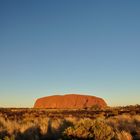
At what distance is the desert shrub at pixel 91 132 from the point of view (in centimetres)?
1236

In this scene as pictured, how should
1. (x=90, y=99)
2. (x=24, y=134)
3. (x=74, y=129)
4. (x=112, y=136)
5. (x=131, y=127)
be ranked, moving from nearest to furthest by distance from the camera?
(x=112, y=136) → (x=74, y=129) → (x=24, y=134) → (x=131, y=127) → (x=90, y=99)

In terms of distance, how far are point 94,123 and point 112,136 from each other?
1.37 m

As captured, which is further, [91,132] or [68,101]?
[68,101]

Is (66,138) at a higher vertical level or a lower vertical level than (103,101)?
lower

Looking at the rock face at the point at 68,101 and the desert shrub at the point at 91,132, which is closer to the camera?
→ the desert shrub at the point at 91,132

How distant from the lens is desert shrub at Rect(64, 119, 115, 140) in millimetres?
12359

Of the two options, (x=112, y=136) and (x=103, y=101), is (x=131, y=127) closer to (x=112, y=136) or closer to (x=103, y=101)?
(x=112, y=136)

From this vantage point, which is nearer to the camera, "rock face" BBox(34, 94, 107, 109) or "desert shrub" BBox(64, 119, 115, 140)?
"desert shrub" BBox(64, 119, 115, 140)

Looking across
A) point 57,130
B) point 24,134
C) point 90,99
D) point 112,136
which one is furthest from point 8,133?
point 90,99

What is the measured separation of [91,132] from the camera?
516 inches

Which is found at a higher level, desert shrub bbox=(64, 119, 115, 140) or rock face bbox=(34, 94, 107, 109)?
rock face bbox=(34, 94, 107, 109)

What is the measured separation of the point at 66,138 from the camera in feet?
41.3

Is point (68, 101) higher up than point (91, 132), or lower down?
higher up

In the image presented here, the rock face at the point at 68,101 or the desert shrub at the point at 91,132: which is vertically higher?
the rock face at the point at 68,101
